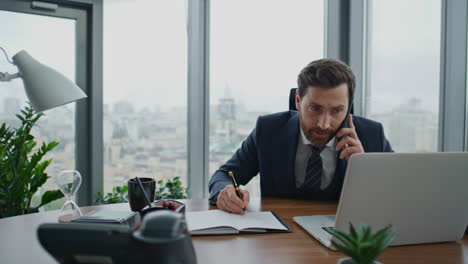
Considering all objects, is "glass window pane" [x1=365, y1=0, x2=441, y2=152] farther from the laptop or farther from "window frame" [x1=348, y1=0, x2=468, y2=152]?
the laptop

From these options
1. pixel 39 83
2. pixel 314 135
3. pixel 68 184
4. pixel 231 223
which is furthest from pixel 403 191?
pixel 39 83

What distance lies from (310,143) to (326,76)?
1.04ft

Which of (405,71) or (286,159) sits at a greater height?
(405,71)

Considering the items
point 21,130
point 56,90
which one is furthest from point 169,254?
point 21,130

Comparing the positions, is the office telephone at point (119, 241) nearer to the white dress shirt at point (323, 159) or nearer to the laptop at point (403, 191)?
the laptop at point (403, 191)

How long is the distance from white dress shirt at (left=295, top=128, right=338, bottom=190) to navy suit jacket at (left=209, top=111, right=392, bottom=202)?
29mm

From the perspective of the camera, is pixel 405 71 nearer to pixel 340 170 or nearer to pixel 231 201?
pixel 340 170

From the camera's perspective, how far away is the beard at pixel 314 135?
1.51 meters

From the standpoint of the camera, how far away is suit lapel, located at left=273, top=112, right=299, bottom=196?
1.62 meters

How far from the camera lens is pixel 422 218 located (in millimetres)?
921

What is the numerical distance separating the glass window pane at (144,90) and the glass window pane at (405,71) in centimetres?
151

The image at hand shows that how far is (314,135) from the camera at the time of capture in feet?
5.11

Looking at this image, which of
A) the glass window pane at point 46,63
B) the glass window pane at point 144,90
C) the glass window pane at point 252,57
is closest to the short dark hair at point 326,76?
the glass window pane at point 252,57

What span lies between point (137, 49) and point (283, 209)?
6.88ft
